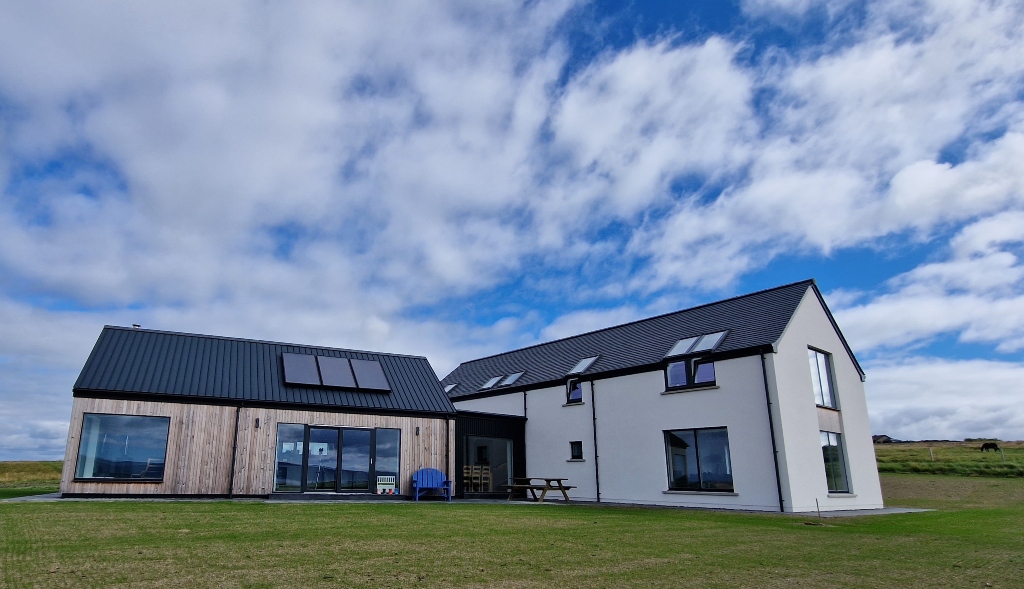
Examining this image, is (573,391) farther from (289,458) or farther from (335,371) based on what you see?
(289,458)

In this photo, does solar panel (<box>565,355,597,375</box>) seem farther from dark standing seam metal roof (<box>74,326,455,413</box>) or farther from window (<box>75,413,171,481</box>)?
window (<box>75,413,171,481</box>)

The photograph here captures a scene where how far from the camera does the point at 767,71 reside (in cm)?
1512

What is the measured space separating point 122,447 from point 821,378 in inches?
766

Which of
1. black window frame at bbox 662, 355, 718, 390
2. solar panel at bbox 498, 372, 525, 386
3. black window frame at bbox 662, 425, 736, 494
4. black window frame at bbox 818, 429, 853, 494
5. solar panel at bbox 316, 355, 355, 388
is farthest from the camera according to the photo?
solar panel at bbox 498, 372, 525, 386

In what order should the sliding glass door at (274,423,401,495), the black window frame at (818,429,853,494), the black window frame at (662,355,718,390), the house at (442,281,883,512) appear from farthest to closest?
the black window frame at (662,355,718,390) → the black window frame at (818,429,853,494) → the sliding glass door at (274,423,401,495) → the house at (442,281,883,512)

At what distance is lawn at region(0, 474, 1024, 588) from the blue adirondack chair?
5.67 meters

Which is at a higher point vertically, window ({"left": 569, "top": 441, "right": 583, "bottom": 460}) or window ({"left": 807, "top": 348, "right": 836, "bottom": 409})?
window ({"left": 807, "top": 348, "right": 836, "bottom": 409})

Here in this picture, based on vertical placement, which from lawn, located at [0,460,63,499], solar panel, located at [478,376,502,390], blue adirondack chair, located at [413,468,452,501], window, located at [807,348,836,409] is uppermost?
solar panel, located at [478,376,502,390]

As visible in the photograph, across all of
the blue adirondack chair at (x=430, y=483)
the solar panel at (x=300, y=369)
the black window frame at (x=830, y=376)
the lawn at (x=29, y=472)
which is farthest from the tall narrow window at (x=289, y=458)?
the black window frame at (x=830, y=376)

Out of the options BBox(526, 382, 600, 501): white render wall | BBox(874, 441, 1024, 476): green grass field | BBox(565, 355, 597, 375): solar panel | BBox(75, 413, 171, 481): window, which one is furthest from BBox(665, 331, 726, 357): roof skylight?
BBox(874, 441, 1024, 476): green grass field

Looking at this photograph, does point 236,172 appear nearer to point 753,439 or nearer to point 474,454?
point 474,454

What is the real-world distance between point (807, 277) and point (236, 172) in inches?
653

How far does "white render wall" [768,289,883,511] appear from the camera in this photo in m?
16.4

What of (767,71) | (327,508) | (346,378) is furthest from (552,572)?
(346,378)
